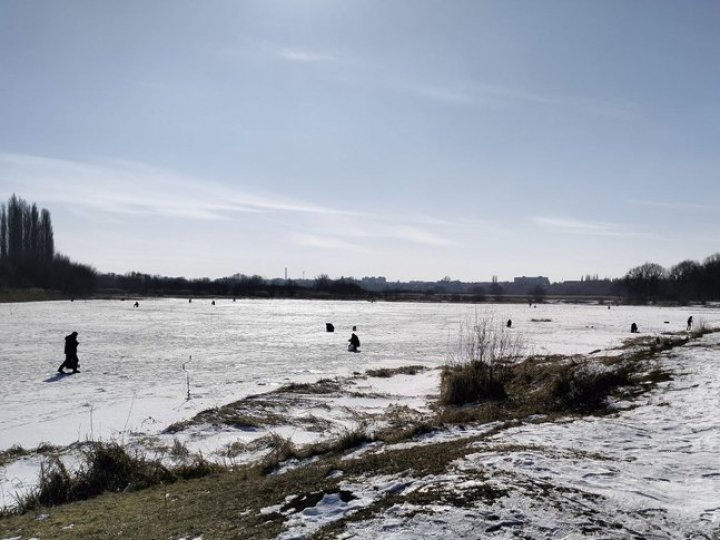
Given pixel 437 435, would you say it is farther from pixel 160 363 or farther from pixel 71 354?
pixel 160 363

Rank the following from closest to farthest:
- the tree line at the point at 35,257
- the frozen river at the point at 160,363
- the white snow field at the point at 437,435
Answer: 1. the white snow field at the point at 437,435
2. the frozen river at the point at 160,363
3. the tree line at the point at 35,257

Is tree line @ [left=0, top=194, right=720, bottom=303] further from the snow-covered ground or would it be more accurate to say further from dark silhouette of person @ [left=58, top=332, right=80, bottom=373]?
the snow-covered ground

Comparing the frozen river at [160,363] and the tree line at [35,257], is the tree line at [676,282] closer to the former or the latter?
the frozen river at [160,363]

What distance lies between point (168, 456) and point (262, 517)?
4.71 metres

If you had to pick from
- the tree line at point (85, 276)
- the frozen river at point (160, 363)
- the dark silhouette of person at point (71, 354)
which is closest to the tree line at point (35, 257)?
the tree line at point (85, 276)

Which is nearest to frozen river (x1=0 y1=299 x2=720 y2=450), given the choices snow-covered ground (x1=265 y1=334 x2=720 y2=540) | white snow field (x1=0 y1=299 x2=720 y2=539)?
white snow field (x1=0 y1=299 x2=720 y2=539)

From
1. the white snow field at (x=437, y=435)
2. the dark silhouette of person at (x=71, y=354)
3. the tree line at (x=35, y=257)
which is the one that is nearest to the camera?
the white snow field at (x=437, y=435)

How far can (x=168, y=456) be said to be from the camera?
8.72 metres

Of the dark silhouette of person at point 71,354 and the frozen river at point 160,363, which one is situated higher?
the dark silhouette of person at point 71,354

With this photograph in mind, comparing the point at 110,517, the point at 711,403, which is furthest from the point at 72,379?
the point at 711,403

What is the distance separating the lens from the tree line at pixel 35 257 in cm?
10138

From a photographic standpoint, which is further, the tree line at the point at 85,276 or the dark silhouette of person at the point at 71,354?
the tree line at the point at 85,276

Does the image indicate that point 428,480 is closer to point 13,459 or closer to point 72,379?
point 13,459

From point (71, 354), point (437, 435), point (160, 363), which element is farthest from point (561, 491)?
point (160, 363)
